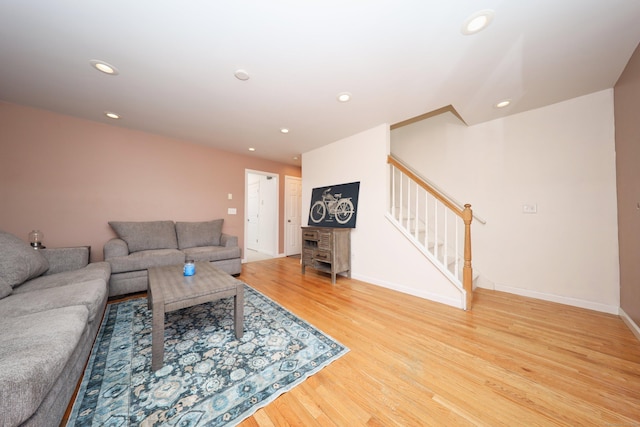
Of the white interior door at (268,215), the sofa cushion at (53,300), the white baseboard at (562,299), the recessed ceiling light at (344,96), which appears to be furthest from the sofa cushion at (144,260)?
the white baseboard at (562,299)

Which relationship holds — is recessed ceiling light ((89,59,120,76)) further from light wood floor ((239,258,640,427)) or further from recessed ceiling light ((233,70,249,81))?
light wood floor ((239,258,640,427))

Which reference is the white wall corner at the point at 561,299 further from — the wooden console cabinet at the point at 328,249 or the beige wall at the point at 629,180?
the wooden console cabinet at the point at 328,249

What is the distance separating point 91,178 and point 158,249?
140 centimetres

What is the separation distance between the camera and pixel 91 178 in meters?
3.17

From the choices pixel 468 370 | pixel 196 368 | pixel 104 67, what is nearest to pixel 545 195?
Answer: pixel 468 370

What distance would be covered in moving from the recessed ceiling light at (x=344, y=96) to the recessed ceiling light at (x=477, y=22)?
3.66 ft

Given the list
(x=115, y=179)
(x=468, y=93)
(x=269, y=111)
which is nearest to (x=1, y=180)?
(x=115, y=179)

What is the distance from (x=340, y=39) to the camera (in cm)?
166

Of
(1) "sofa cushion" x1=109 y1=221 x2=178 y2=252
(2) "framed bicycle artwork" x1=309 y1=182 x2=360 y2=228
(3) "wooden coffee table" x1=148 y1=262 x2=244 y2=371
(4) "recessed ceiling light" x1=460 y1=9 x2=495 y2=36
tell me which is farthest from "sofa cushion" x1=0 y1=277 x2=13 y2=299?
(4) "recessed ceiling light" x1=460 y1=9 x2=495 y2=36

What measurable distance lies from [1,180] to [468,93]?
18.5 ft

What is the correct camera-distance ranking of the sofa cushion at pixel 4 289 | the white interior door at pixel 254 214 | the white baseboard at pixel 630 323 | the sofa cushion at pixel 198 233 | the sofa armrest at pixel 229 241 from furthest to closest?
the white interior door at pixel 254 214, the sofa armrest at pixel 229 241, the sofa cushion at pixel 198 233, the white baseboard at pixel 630 323, the sofa cushion at pixel 4 289

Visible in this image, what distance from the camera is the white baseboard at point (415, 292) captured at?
2430 mm

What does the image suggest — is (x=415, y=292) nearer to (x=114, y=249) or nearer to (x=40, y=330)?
(x=40, y=330)

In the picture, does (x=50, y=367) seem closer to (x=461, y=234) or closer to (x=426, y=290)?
(x=426, y=290)
